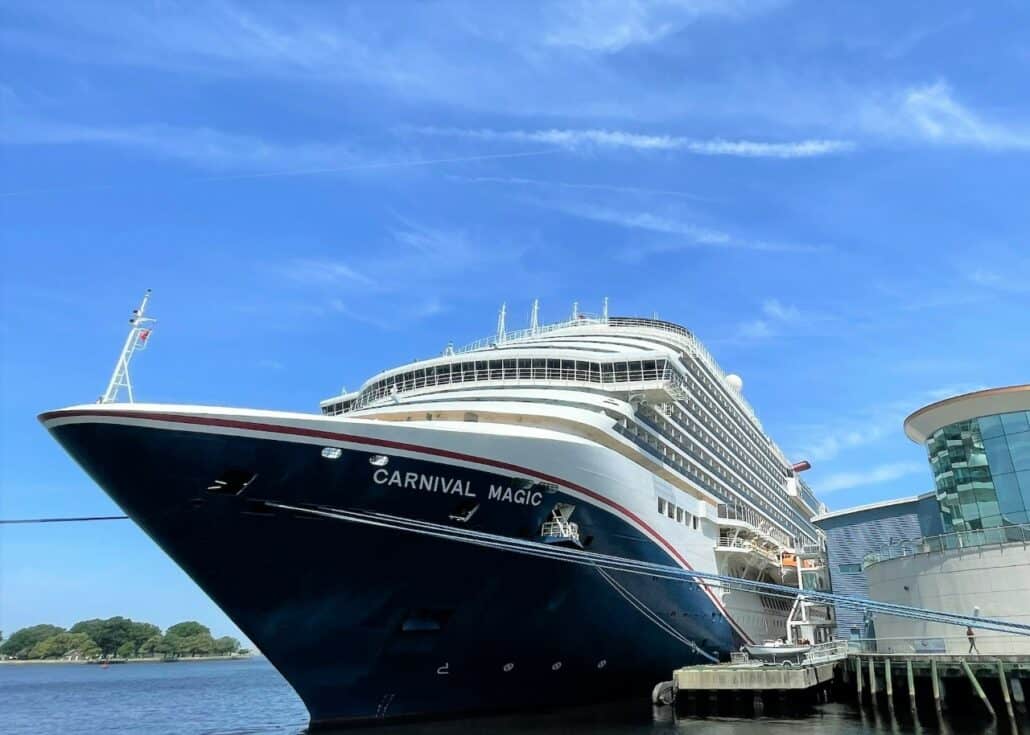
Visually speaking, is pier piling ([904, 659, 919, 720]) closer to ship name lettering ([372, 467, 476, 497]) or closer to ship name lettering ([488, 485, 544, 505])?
ship name lettering ([488, 485, 544, 505])

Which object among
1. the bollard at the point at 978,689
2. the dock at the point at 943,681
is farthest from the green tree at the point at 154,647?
the bollard at the point at 978,689

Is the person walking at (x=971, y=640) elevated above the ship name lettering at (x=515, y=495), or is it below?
below

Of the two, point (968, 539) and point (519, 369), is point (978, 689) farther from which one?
point (519, 369)

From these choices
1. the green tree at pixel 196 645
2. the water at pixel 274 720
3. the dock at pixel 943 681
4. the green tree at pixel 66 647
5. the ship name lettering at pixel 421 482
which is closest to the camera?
the ship name lettering at pixel 421 482

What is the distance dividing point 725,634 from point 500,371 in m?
12.1

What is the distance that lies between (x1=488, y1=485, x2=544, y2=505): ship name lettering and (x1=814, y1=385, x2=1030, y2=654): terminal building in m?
13.1

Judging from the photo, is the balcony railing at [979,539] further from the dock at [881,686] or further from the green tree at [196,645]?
the green tree at [196,645]

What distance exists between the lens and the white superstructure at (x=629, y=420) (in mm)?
19469

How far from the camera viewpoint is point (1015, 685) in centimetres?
1867

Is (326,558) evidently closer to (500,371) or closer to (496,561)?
(496,561)

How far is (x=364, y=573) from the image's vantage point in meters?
14.9

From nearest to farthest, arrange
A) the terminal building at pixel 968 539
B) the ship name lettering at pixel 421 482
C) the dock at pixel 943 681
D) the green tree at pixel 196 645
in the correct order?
1. the ship name lettering at pixel 421 482
2. the dock at pixel 943 681
3. the terminal building at pixel 968 539
4. the green tree at pixel 196 645

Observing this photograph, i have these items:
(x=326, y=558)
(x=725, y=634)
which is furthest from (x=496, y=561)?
(x=725, y=634)

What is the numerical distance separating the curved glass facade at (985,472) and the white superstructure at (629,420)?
6.98 meters
